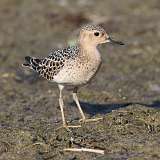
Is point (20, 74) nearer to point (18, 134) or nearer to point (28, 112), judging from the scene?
point (28, 112)

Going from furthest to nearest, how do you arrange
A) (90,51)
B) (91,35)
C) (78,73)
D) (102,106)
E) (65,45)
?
(65,45), (102,106), (91,35), (90,51), (78,73)

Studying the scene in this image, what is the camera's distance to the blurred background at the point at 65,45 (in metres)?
9.62

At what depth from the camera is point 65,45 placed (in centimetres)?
1357

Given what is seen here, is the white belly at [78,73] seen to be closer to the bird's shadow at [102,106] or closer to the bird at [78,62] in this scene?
the bird at [78,62]

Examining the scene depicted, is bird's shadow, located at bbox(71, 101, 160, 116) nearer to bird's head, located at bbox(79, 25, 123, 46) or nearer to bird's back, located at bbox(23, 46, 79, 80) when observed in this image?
bird's back, located at bbox(23, 46, 79, 80)

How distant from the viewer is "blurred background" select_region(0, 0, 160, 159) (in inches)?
379

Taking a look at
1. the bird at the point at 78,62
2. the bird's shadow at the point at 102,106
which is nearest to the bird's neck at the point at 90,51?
the bird at the point at 78,62

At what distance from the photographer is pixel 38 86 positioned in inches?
436

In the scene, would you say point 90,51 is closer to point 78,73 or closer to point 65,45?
point 78,73

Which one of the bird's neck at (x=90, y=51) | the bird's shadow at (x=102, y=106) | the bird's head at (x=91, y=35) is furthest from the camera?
the bird's shadow at (x=102, y=106)

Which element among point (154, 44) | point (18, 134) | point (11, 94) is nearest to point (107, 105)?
point (11, 94)

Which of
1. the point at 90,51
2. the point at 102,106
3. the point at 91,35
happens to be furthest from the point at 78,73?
the point at 102,106

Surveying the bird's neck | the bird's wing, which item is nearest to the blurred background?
the bird's wing

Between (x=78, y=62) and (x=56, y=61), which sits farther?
(x=56, y=61)
